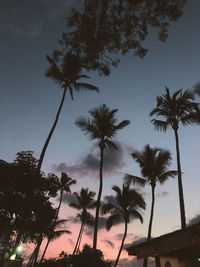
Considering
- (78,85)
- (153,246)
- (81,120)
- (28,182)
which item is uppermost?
(78,85)

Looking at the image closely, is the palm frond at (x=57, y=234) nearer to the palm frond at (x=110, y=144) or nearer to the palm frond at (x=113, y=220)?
the palm frond at (x=113, y=220)

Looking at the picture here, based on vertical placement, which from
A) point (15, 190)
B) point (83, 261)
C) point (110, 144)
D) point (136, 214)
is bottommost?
point (83, 261)

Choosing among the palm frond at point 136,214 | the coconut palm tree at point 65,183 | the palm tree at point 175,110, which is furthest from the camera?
the coconut palm tree at point 65,183

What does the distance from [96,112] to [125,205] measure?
1277 centimetres

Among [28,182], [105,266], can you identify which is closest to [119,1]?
[28,182]

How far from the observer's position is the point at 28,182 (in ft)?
55.0

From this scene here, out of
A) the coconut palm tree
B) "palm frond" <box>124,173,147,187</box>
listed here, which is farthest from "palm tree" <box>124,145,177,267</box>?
the coconut palm tree

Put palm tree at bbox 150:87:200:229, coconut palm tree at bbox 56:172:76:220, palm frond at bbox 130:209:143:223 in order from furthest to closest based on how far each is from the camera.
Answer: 1. coconut palm tree at bbox 56:172:76:220
2. palm frond at bbox 130:209:143:223
3. palm tree at bbox 150:87:200:229

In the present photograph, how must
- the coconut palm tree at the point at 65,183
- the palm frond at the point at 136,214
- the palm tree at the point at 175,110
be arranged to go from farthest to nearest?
the coconut palm tree at the point at 65,183 < the palm frond at the point at 136,214 < the palm tree at the point at 175,110

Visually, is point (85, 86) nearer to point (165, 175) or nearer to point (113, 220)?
point (165, 175)

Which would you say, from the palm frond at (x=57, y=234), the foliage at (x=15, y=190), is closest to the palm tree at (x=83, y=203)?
the palm frond at (x=57, y=234)

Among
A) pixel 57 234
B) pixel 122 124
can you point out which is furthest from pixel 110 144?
pixel 57 234

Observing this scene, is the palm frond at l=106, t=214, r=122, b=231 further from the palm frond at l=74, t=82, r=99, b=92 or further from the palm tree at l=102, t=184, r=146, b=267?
the palm frond at l=74, t=82, r=99, b=92

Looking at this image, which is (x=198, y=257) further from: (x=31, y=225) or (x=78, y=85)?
(x=31, y=225)
